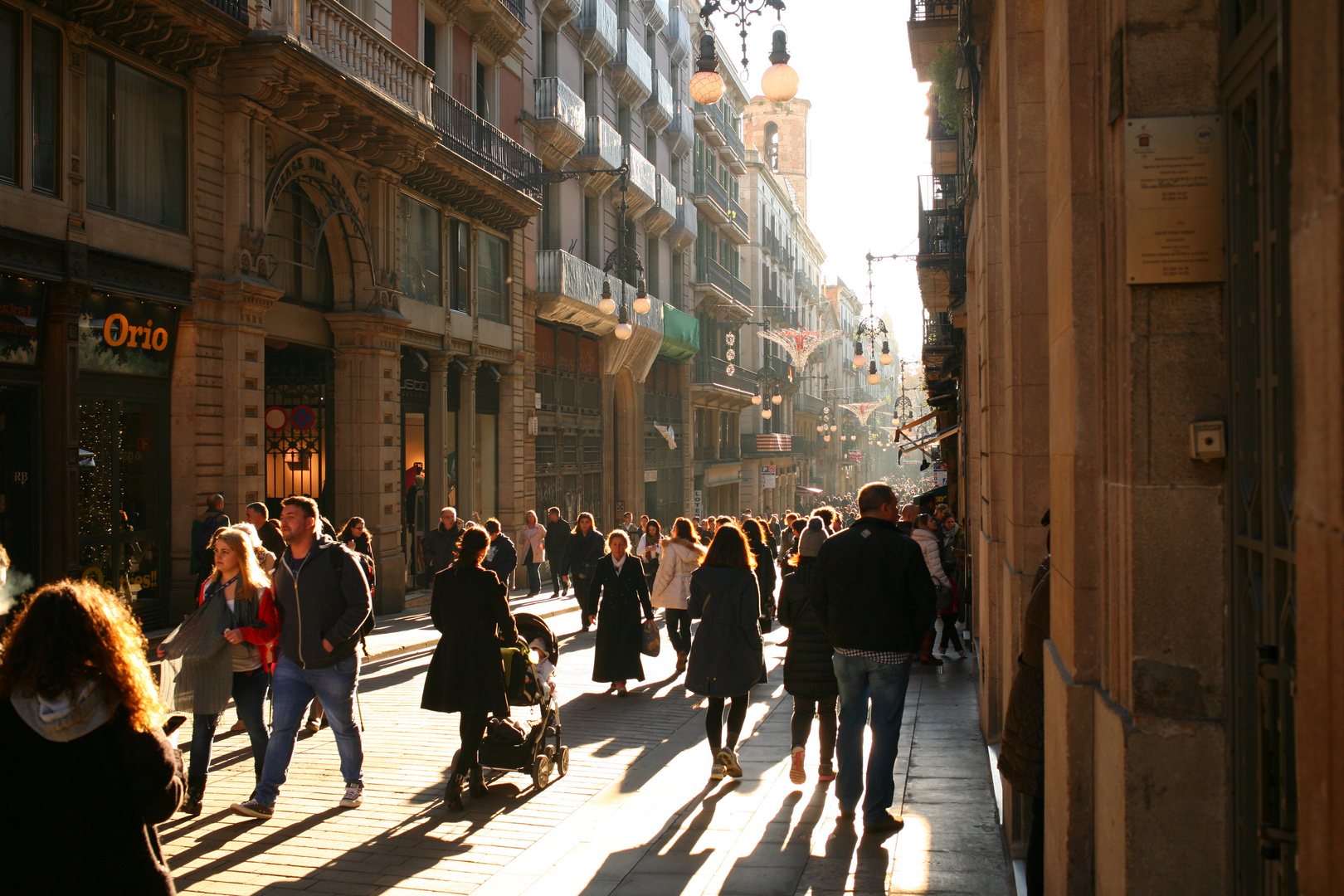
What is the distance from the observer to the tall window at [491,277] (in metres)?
23.0

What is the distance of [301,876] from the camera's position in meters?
5.64

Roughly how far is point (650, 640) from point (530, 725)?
4.08m

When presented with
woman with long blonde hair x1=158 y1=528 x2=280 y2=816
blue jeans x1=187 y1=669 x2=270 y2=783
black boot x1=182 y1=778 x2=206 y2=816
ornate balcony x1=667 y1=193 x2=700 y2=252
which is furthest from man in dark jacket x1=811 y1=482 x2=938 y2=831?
ornate balcony x1=667 y1=193 x2=700 y2=252

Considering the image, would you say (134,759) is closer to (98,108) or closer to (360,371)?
(98,108)

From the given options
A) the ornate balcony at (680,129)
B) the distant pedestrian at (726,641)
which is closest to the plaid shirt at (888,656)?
the distant pedestrian at (726,641)

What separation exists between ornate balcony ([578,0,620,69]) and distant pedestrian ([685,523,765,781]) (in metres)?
24.1

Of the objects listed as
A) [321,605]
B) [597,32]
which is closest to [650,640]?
[321,605]

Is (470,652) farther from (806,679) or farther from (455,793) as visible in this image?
(806,679)

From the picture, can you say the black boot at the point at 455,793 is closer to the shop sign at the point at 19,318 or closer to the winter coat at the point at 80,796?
the winter coat at the point at 80,796

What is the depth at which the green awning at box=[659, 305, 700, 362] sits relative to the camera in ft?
116

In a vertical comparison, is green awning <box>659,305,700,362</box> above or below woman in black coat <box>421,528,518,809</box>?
above

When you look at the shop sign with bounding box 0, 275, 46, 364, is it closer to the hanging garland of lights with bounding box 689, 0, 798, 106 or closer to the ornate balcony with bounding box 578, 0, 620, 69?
the hanging garland of lights with bounding box 689, 0, 798, 106

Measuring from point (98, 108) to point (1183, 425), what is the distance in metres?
12.8

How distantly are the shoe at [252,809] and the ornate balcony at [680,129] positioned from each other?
3283cm
